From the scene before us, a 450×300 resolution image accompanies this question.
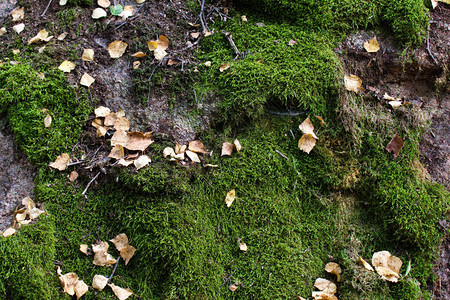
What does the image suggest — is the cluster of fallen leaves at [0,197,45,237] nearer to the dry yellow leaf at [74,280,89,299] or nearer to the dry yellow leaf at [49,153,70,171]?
the dry yellow leaf at [49,153,70,171]

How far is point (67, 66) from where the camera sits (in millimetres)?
2936

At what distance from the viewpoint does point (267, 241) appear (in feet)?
8.83

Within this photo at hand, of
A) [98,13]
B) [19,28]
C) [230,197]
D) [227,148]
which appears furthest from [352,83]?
[19,28]

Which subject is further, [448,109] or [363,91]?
[448,109]

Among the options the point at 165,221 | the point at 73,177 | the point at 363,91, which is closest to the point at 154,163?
the point at 165,221

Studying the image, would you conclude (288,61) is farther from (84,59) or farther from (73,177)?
(73,177)

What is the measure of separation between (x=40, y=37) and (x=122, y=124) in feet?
4.00

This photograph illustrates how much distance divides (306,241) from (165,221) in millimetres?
1131

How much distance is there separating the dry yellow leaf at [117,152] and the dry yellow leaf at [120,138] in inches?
1.7

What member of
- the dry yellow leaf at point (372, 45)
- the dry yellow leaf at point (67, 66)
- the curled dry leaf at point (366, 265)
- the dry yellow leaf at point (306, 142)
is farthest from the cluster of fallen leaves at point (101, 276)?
the dry yellow leaf at point (372, 45)

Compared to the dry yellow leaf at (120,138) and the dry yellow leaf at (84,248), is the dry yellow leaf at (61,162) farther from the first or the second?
the dry yellow leaf at (84,248)

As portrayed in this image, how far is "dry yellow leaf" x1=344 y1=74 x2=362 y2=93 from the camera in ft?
10.2

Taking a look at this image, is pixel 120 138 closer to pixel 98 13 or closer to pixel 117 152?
pixel 117 152

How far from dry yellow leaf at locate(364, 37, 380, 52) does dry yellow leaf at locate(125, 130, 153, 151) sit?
2190mm
